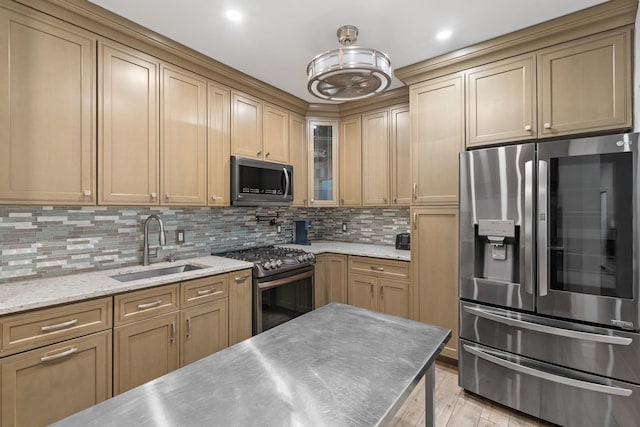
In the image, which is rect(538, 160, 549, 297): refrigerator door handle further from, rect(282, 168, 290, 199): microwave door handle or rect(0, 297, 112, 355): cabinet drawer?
rect(0, 297, 112, 355): cabinet drawer

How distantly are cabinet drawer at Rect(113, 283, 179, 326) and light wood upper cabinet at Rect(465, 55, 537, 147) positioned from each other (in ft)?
8.34

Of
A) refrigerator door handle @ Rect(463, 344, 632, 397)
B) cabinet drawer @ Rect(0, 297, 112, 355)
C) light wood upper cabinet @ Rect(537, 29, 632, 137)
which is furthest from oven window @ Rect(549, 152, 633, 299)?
cabinet drawer @ Rect(0, 297, 112, 355)

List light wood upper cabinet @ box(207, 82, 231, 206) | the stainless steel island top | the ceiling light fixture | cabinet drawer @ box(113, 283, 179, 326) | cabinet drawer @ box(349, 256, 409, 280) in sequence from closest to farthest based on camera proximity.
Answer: the stainless steel island top
the ceiling light fixture
cabinet drawer @ box(113, 283, 179, 326)
light wood upper cabinet @ box(207, 82, 231, 206)
cabinet drawer @ box(349, 256, 409, 280)

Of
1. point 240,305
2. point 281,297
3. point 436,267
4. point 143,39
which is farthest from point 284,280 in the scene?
point 143,39

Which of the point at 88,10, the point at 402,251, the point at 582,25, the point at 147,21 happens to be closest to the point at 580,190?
the point at 582,25

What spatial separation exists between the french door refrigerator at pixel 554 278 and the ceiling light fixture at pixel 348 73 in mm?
1051

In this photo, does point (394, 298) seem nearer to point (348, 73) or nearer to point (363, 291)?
point (363, 291)

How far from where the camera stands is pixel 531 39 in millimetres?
2146

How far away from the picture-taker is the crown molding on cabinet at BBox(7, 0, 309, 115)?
5.94ft

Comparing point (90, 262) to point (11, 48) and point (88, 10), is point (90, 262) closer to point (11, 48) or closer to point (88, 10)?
point (11, 48)

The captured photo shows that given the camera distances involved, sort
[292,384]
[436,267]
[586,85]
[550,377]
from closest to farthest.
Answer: [292,384] < [550,377] < [586,85] < [436,267]

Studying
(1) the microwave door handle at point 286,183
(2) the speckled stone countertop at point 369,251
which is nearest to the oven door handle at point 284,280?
(2) the speckled stone countertop at point 369,251

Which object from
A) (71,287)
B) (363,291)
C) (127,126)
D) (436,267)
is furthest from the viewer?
(363,291)

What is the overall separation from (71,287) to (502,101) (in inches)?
126
